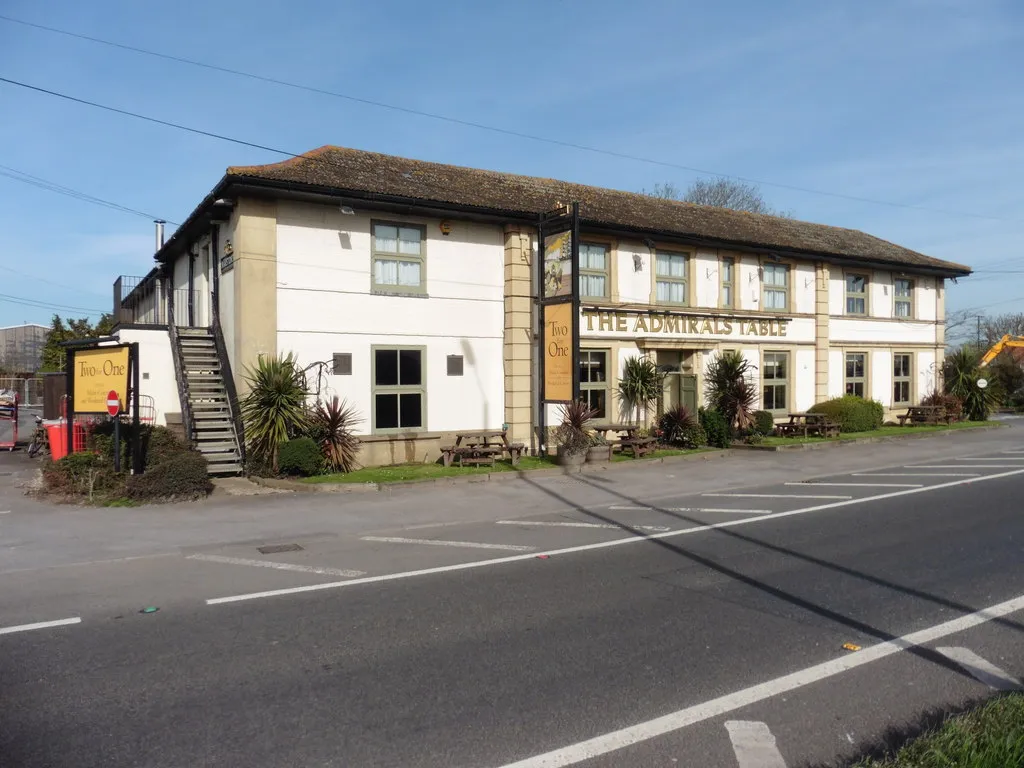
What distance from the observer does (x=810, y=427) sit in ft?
70.0

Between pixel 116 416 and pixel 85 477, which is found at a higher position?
pixel 116 416

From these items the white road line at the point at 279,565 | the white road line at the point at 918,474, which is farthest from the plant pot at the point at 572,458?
the white road line at the point at 279,565

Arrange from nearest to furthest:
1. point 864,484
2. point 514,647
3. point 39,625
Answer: point 514,647 → point 39,625 → point 864,484

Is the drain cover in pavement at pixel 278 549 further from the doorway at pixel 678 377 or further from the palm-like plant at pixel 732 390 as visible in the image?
the palm-like plant at pixel 732 390

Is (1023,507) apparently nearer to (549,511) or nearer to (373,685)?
(549,511)

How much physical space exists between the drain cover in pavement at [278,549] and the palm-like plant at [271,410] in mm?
5295

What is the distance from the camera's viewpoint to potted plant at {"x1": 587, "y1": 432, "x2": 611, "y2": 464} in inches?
637

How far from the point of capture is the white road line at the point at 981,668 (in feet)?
15.4

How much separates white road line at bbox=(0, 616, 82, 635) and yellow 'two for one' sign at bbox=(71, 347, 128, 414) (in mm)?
7377

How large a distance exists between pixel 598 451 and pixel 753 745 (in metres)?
12.3

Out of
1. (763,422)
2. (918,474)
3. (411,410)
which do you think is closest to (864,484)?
(918,474)

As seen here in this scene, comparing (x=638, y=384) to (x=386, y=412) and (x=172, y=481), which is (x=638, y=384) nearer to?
(x=386, y=412)

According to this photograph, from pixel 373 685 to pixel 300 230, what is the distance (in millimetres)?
12283

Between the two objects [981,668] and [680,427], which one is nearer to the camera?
[981,668]
